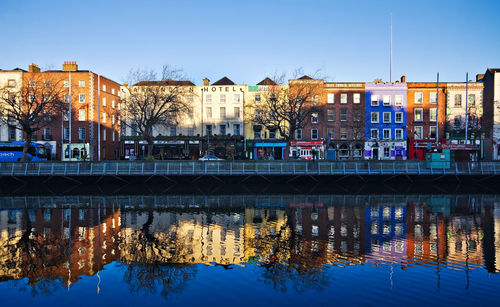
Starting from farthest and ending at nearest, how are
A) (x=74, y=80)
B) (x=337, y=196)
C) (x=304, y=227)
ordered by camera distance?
(x=74, y=80) < (x=337, y=196) < (x=304, y=227)

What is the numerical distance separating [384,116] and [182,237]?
153ft

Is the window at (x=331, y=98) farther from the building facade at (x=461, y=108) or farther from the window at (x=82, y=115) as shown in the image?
the window at (x=82, y=115)

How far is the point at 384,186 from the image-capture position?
123 feet

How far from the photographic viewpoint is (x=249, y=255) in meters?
15.6

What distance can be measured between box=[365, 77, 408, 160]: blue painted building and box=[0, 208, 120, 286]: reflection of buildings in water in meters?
42.5

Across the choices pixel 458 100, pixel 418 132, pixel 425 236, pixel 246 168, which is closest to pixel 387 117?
pixel 418 132

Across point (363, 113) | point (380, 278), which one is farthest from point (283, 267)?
point (363, 113)

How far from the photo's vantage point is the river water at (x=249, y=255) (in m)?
11.6

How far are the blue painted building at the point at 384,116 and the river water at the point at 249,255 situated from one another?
98.0ft

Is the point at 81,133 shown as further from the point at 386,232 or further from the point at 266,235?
the point at 386,232

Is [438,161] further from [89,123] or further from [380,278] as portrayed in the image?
[89,123]

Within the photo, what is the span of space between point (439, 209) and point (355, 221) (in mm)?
8614

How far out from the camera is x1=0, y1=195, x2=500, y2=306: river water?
11.6 m

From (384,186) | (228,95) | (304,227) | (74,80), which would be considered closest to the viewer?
(304,227)
